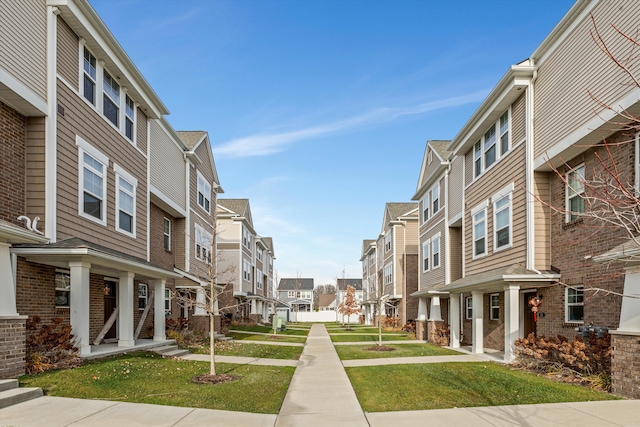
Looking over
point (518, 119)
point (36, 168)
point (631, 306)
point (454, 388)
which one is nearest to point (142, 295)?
point (36, 168)

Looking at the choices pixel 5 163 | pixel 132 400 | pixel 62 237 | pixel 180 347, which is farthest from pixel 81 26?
pixel 180 347

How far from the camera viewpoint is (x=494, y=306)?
18.6 m

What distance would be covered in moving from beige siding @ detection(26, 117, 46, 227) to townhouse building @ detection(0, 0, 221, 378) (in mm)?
22

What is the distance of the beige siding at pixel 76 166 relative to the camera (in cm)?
1173

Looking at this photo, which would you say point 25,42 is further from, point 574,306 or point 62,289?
point 574,306

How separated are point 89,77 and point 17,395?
8.66 meters

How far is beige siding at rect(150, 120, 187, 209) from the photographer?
19.0 meters

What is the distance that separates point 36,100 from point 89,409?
21.9 feet

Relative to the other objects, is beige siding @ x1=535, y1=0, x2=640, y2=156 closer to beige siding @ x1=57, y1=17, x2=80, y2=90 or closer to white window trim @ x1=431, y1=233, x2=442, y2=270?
white window trim @ x1=431, y1=233, x2=442, y2=270

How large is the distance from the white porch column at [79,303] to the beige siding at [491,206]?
11624 millimetres

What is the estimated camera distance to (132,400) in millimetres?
8664

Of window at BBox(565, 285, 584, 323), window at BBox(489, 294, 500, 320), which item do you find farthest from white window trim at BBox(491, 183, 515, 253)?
window at BBox(565, 285, 584, 323)

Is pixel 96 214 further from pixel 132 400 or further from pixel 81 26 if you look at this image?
pixel 132 400

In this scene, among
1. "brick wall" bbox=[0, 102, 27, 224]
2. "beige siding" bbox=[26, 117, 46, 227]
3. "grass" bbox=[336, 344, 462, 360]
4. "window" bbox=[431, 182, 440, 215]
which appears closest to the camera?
"brick wall" bbox=[0, 102, 27, 224]
